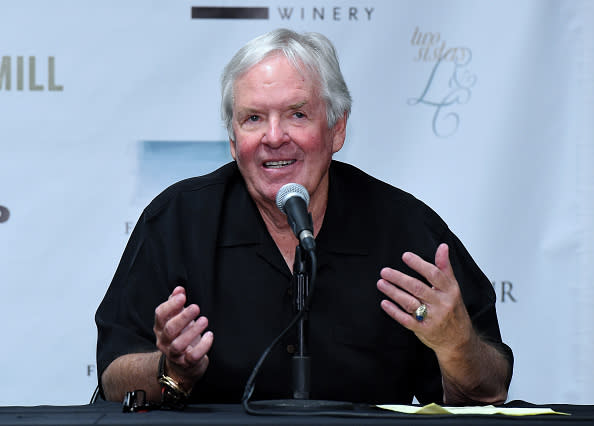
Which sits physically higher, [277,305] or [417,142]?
[417,142]

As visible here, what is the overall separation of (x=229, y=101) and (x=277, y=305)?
573 mm

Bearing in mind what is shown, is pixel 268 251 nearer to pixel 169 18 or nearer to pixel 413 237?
pixel 413 237

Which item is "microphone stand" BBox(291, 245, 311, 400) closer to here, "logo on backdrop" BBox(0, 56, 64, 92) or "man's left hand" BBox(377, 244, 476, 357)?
"man's left hand" BBox(377, 244, 476, 357)

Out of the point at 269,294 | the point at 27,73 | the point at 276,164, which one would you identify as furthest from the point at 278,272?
the point at 27,73

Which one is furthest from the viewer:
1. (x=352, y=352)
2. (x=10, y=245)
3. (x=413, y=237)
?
(x=10, y=245)

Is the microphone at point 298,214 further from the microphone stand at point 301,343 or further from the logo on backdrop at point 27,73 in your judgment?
the logo on backdrop at point 27,73

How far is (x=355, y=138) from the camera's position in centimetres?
302

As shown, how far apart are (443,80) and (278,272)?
119cm

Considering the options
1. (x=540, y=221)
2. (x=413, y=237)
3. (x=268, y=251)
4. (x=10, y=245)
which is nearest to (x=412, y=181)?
(x=540, y=221)

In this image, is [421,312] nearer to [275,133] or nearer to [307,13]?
[275,133]

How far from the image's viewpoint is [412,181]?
3.02m

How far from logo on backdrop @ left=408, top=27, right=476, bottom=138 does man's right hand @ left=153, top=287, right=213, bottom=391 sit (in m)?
1.58

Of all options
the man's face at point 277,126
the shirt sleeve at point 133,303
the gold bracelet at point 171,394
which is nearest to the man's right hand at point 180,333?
the gold bracelet at point 171,394

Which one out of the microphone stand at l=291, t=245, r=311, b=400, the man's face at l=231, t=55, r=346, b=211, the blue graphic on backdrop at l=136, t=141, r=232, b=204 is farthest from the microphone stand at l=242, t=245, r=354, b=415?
the blue graphic on backdrop at l=136, t=141, r=232, b=204
